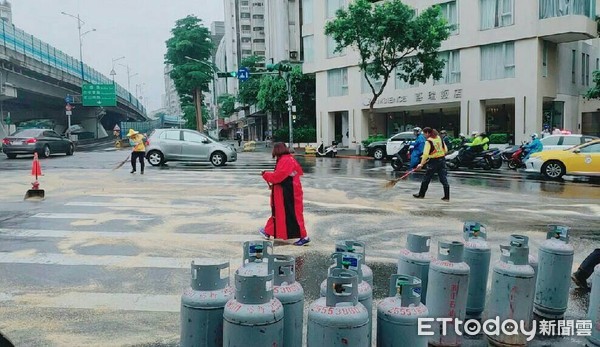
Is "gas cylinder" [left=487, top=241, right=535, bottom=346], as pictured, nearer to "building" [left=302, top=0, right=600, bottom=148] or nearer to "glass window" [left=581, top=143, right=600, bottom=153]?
"glass window" [left=581, top=143, right=600, bottom=153]

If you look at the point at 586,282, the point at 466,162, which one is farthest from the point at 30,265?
the point at 466,162

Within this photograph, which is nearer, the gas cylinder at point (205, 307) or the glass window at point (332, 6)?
the gas cylinder at point (205, 307)

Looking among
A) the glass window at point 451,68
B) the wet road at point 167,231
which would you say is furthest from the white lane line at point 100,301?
the glass window at point 451,68

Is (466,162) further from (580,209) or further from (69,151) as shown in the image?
(69,151)

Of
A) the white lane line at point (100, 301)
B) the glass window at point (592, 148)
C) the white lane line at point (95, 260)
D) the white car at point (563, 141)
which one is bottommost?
the white lane line at point (100, 301)

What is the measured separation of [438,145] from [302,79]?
32072mm

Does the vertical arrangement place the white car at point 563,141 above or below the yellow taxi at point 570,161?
above

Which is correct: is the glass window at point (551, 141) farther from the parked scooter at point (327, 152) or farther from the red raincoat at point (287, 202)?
the red raincoat at point (287, 202)

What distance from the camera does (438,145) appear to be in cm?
1120

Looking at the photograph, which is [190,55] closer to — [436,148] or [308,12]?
[308,12]

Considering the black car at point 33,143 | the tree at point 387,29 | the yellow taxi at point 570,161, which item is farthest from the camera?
the tree at point 387,29

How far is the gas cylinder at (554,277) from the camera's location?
4461 millimetres

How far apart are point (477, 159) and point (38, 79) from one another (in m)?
32.5

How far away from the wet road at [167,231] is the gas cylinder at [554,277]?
283 mm
